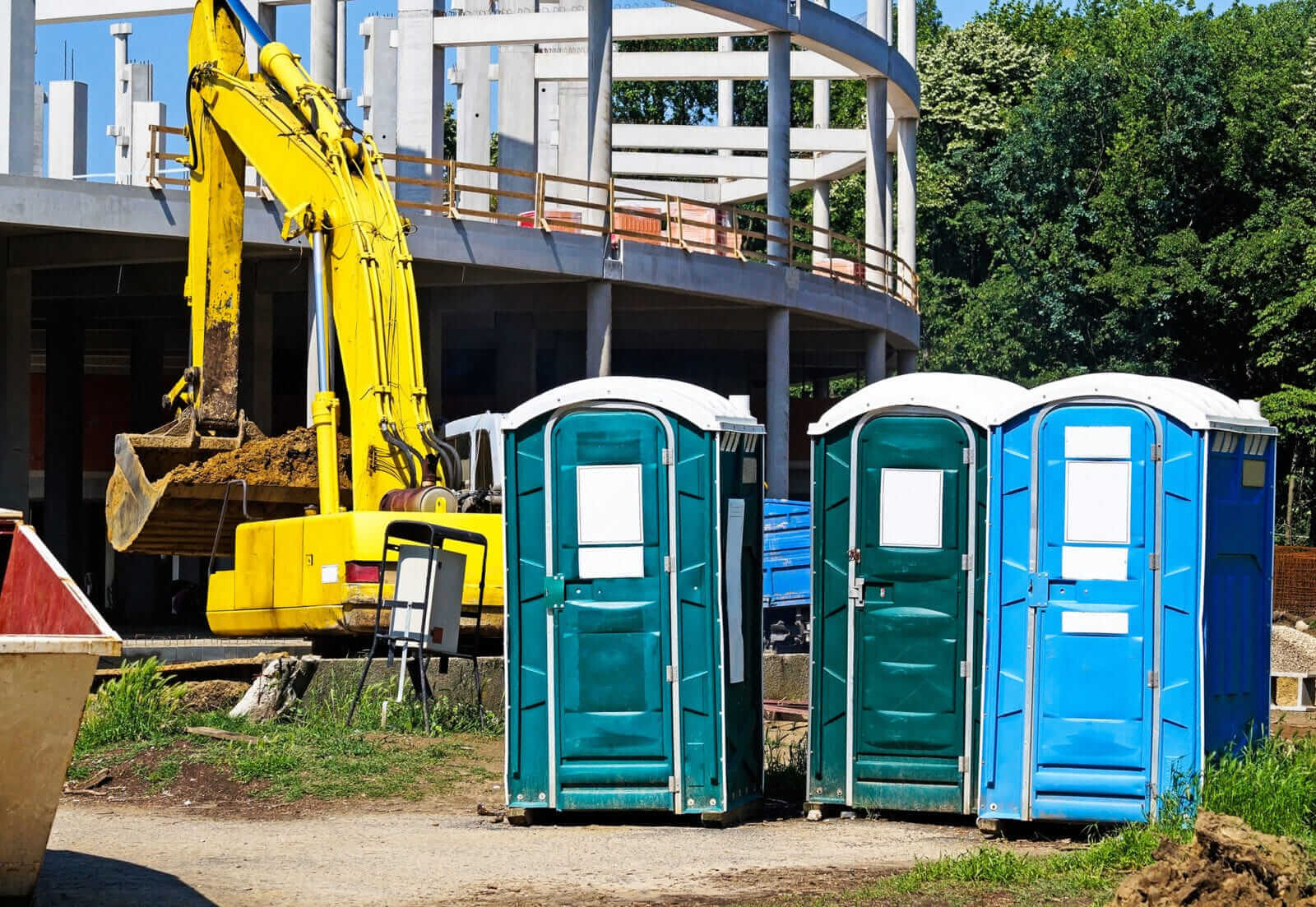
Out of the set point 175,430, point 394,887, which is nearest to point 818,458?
point 394,887

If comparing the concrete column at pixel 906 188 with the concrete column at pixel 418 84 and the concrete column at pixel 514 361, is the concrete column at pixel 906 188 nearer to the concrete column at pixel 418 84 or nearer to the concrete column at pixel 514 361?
the concrete column at pixel 514 361

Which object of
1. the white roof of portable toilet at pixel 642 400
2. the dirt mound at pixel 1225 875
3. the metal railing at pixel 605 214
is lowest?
the dirt mound at pixel 1225 875

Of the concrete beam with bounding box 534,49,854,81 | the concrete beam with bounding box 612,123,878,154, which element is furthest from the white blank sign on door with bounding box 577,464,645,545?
the concrete beam with bounding box 612,123,878,154

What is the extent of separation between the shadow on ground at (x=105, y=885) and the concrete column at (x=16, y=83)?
1795 centimetres

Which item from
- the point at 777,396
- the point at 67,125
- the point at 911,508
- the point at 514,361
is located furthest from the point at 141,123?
the point at 911,508

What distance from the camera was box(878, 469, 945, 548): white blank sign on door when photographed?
9.95 meters

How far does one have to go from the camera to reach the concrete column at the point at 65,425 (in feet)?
117

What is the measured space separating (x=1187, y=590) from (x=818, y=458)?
2062mm

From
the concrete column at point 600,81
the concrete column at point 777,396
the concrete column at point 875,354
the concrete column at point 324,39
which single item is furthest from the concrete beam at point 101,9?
the concrete column at point 875,354

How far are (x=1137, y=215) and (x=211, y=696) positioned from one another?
1367 inches

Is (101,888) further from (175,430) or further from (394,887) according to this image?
(175,430)

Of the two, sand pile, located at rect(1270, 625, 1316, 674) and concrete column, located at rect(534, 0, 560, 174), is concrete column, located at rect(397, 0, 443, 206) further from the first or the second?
sand pile, located at rect(1270, 625, 1316, 674)

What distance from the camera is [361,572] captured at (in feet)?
48.1

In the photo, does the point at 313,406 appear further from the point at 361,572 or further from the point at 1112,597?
the point at 1112,597
